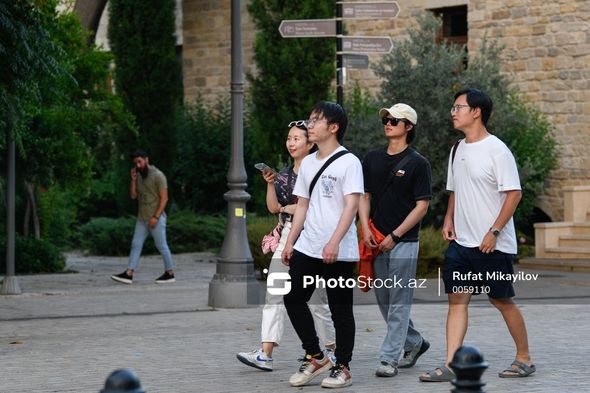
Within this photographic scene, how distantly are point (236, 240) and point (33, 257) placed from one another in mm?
5196

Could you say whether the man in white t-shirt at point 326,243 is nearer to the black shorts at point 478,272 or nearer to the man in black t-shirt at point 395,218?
the man in black t-shirt at point 395,218

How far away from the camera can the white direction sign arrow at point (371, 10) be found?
15.6 m

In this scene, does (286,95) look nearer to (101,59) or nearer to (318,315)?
(101,59)

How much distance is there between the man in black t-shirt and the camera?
28.5 ft

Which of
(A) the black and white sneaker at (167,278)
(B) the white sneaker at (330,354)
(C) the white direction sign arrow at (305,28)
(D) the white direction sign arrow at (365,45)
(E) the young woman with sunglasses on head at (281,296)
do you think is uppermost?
(C) the white direction sign arrow at (305,28)

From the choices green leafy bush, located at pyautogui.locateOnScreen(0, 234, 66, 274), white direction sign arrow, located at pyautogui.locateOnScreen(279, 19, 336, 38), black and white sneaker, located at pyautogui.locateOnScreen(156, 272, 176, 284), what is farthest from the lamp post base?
white direction sign arrow, located at pyautogui.locateOnScreen(279, 19, 336, 38)

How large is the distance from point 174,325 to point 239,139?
97.6 inches

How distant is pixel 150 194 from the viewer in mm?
16531

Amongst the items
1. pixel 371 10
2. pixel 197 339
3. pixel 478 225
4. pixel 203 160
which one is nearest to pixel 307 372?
pixel 478 225

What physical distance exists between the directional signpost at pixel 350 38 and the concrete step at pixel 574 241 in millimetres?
4938

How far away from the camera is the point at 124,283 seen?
637 inches

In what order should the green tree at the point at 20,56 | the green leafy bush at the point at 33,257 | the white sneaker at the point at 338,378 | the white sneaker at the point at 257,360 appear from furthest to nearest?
1. the green leafy bush at the point at 33,257
2. the green tree at the point at 20,56
3. the white sneaker at the point at 257,360
4. the white sneaker at the point at 338,378

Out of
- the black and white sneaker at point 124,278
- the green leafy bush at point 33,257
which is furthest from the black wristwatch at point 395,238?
the green leafy bush at point 33,257

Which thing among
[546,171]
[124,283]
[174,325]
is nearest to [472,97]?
[174,325]
